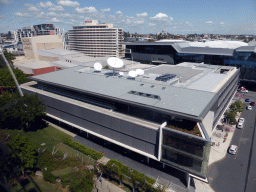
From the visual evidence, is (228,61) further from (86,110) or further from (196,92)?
(86,110)

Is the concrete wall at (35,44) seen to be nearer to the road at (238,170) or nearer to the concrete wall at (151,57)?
the concrete wall at (151,57)

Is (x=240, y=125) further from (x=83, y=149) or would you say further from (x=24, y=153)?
(x=24, y=153)

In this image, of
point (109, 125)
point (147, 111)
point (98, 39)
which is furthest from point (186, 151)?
point (98, 39)

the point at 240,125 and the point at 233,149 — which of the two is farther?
the point at 240,125

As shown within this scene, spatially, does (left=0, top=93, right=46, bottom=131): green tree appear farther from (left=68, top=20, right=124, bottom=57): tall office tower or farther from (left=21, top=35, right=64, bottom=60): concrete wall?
(left=68, top=20, right=124, bottom=57): tall office tower

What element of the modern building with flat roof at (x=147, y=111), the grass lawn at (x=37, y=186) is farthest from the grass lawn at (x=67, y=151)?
the grass lawn at (x=37, y=186)

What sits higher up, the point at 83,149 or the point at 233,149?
the point at 233,149

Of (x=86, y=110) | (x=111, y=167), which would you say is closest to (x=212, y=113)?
(x=111, y=167)
